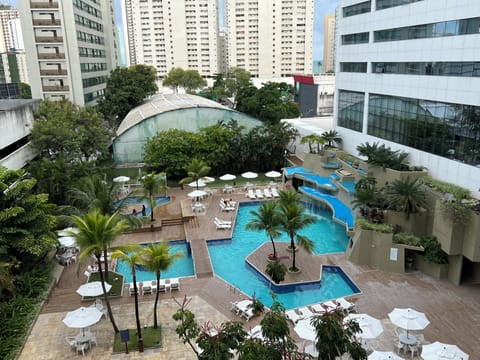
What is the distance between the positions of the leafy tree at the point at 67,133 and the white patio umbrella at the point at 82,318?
1726 cm

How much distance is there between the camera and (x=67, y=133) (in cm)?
3080

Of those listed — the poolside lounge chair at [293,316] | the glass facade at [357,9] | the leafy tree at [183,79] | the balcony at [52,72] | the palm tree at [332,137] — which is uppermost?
the glass facade at [357,9]

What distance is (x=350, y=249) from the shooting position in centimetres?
2214

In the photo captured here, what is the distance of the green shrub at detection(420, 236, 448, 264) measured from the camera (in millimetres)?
Result: 19766

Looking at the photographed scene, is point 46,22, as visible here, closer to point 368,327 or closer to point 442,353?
point 368,327

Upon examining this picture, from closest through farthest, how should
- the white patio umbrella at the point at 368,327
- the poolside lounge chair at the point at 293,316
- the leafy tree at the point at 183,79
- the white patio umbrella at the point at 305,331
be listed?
1. the white patio umbrella at the point at 305,331
2. the white patio umbrella at the point at 368,327
3. the poolside lounge chair at the point at 293,316
4. the leafy tree at the point at 183,79

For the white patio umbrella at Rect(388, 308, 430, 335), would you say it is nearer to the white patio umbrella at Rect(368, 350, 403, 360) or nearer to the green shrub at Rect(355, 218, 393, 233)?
the white patio umbrella at Rect(368, 350, 403, 360)

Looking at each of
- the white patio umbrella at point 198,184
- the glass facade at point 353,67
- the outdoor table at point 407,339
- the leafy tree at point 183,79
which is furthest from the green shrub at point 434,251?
the leafy tree at point 183,79

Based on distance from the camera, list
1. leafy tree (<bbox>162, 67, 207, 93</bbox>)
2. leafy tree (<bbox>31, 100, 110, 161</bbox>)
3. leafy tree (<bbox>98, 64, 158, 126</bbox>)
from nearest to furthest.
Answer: leafy tree (<bbox>31, 100, 110, 161</bbox>) < leafy tree (<bbox>98, 64, 158, 126</bbox>) < leafy tree (<bbox>162, 67, 207, 93</bbox>)

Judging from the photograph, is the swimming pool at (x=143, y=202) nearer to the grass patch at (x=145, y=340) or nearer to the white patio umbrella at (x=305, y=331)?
the grass patch at (x=145, y=340)

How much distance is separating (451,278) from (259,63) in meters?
113

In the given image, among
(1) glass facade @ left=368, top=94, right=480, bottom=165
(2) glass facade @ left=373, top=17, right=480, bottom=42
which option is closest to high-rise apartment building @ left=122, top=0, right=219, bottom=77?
(2) glass facade @ left=373, top=17, right=480, bottom=42

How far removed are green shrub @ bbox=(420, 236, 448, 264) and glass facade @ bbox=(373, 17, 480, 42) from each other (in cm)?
1053

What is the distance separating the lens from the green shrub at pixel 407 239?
67.4 feet
